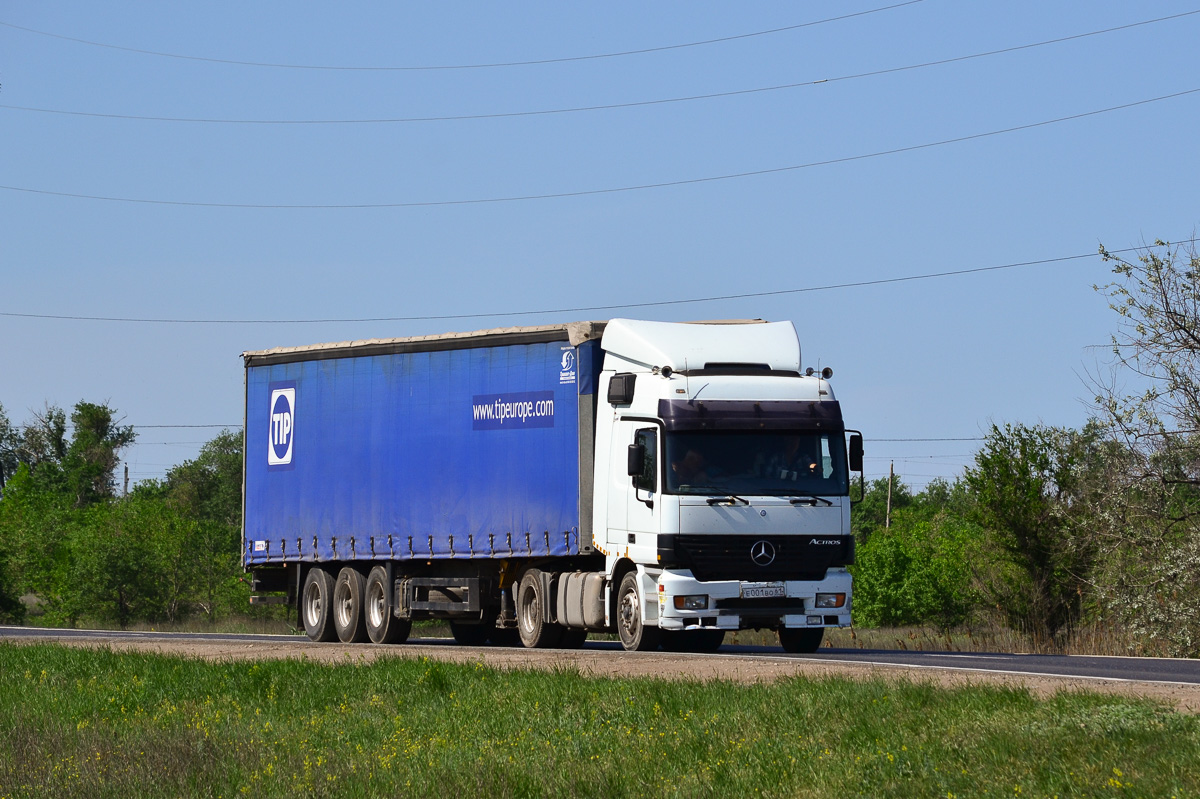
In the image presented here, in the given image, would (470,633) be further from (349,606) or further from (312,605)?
(312,605)

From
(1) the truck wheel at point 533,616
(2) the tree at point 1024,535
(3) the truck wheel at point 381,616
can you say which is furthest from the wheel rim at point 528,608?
(2) the tree at point 1024,535

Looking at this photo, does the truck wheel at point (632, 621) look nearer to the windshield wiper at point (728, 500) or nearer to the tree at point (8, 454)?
the windshield wiper at point (728, 500)

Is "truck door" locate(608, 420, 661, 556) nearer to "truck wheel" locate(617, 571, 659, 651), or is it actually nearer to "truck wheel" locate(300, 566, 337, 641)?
"truck wheel" locate(617, 571, 659, 651)

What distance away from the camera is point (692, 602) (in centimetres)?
1870

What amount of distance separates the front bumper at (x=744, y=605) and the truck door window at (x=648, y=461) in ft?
3.58

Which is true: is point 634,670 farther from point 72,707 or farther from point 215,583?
point 215,583

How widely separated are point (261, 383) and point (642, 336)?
29.1 feet

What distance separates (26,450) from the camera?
129m

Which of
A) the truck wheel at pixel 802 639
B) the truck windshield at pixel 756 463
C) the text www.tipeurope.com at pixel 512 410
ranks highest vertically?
the text www.tipeurope.com at pixel 512 410

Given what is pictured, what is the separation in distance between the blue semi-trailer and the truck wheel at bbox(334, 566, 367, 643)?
0.04 meters

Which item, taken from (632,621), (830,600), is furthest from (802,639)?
(632,621)

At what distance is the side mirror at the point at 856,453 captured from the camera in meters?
19.5

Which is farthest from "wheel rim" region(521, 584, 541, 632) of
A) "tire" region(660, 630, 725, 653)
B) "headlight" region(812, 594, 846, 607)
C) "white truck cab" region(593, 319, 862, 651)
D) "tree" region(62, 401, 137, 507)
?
"tree" region(62, 401, 137, 507)

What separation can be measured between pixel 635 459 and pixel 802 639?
3.67 meters
